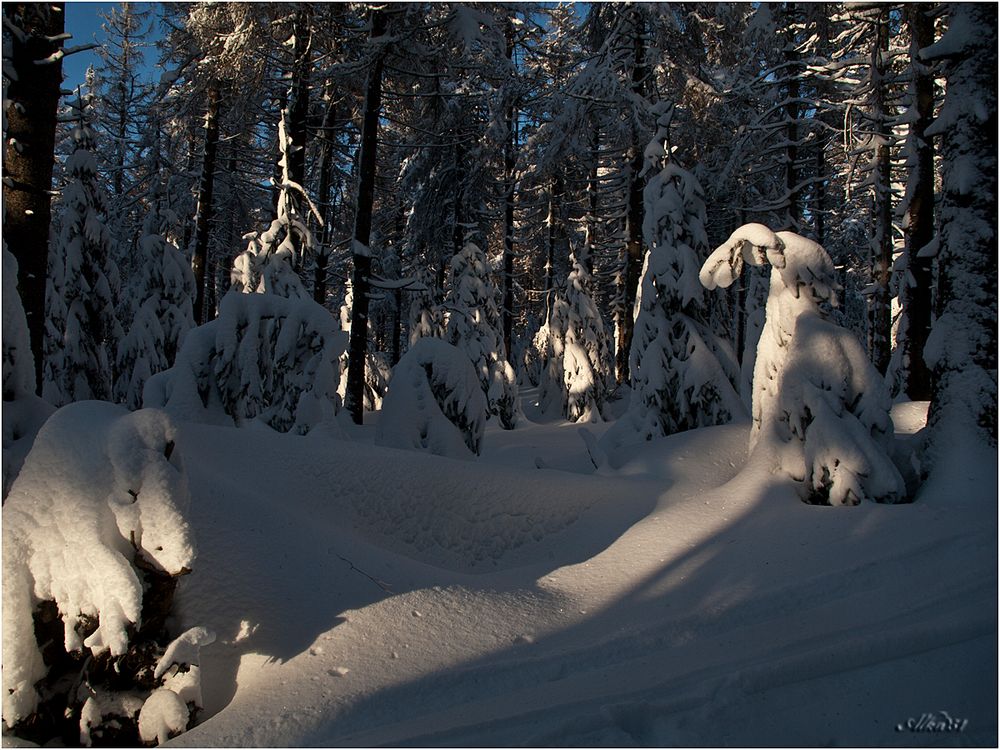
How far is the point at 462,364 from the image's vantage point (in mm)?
8312

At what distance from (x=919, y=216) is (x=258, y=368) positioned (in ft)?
37.3

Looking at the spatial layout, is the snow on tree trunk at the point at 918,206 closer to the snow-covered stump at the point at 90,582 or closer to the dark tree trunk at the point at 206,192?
the snow-covered stump at the point at 90,582

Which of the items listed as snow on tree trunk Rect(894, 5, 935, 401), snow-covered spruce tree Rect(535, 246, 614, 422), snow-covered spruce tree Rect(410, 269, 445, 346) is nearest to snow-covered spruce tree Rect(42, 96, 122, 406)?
snow-covered spruce tree Rect(410, 269, 445, 346)

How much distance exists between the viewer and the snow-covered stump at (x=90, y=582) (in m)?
2.91

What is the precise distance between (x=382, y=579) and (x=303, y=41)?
37.3ft

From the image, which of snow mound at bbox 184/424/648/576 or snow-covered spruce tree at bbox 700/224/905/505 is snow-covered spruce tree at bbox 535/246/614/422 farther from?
snow mound at bbox 184/424/648/576

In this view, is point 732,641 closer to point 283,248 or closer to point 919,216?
point 919,216

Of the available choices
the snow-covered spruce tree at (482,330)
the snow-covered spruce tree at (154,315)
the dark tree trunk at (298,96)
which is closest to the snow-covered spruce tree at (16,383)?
the dark tree trunk at (298,96)

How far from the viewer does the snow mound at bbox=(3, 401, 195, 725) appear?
2.91 m

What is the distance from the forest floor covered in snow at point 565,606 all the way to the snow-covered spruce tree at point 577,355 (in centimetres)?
1257

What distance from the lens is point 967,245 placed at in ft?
16.8

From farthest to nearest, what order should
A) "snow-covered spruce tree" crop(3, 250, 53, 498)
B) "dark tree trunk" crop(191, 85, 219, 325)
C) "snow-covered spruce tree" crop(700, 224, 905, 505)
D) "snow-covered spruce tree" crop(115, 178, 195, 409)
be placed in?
"snow-covered spruce tree" crop(115, 178, 195, 409) → "dark tree trunk" crop(191, 85, 219, 325) → "snow-covered spruce tree" crop(700, 224, 905, 505) → "snow-covered spruce tree" crop(3, 250, 53, 498)

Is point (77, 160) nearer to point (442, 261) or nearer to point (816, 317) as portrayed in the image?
point (442, 261)

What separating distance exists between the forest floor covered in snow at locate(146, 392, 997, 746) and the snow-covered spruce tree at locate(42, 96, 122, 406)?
1111cm
